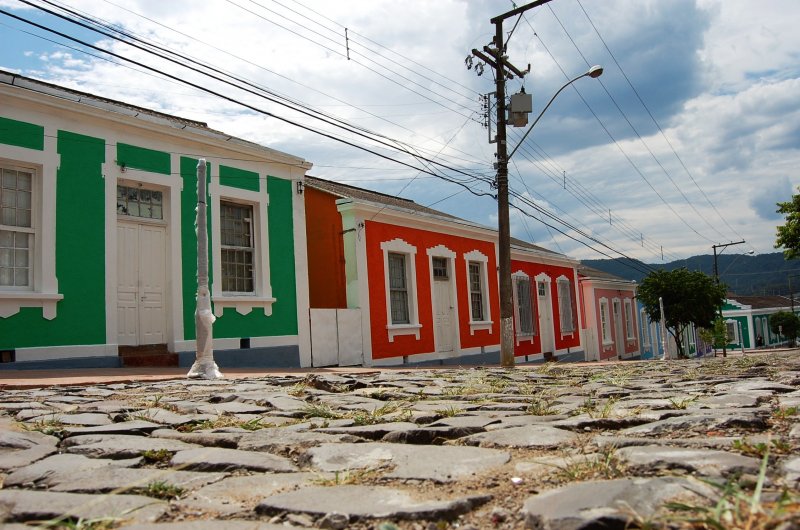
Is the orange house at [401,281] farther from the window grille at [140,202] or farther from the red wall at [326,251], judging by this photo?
the window grille at [140,202]

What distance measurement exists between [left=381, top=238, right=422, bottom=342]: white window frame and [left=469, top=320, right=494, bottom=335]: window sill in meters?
2.72

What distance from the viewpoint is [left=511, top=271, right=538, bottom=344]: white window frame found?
74.7ft

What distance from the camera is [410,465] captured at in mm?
2674

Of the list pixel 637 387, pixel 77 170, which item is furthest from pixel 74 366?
pixel 637 387

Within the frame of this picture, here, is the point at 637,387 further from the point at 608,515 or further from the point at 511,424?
the point at 608,515

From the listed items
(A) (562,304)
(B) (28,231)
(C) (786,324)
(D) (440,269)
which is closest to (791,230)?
(A) (562,304)

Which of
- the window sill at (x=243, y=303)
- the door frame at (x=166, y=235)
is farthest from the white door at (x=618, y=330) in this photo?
the door frame at (x=166, y=235)

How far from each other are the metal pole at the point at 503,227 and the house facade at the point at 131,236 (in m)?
4.18

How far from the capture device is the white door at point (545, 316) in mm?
24688

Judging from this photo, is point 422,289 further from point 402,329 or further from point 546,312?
point 546,312

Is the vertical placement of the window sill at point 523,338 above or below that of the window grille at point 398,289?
below

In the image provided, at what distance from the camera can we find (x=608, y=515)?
5.64 ft

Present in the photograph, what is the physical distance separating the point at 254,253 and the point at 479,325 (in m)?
8.61

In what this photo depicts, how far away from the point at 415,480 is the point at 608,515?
2.83 feet
